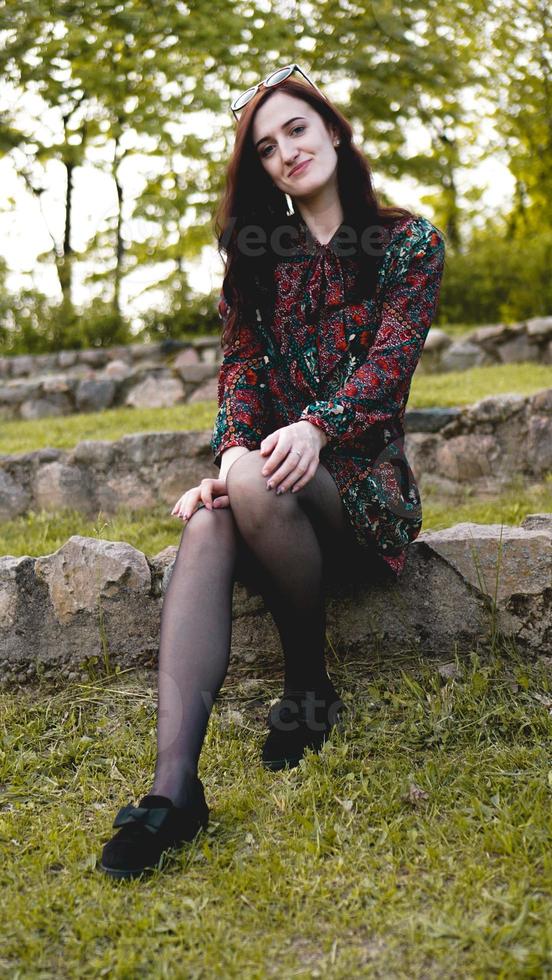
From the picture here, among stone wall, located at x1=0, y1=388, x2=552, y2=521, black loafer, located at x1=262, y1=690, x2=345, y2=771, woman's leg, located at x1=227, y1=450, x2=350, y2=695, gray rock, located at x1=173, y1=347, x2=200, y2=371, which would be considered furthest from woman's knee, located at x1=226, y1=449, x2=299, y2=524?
gray rock, located at x1=173, y1=347, x2=200, y2=371

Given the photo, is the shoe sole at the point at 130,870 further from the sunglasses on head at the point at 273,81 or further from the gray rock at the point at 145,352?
the gray rock at the point at 145,352

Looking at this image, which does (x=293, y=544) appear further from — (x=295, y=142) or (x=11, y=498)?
(x=11, y=498)

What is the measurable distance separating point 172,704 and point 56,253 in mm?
10594

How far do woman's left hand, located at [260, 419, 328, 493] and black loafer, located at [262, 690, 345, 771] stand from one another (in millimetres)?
499

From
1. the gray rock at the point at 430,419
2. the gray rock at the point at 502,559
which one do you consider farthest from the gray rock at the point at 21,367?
the gray rock at the point at 502,559

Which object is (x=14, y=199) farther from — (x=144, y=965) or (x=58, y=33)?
(x=144, y=965)

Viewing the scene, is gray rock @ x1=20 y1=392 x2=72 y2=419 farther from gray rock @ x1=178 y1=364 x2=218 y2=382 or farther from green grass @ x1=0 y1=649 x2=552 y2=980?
green grass @ x1=0 y1=649 x2=552 y2=980

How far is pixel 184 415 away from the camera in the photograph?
541 cm

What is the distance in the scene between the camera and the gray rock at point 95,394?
7.08m

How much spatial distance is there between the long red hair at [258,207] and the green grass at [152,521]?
100cm

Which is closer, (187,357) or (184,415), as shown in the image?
(184,415)

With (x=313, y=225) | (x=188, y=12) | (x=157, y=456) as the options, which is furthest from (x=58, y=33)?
(x=313, y=225)

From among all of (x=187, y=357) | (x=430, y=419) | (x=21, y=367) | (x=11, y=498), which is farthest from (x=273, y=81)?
(x=21, y=367)

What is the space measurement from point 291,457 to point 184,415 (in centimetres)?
365
